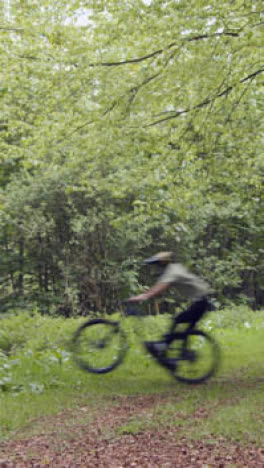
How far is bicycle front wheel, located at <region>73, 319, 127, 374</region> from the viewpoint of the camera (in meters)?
7.95

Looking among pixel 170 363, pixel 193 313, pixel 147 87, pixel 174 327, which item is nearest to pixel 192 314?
pixel 193 313

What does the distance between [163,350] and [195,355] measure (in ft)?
1.42

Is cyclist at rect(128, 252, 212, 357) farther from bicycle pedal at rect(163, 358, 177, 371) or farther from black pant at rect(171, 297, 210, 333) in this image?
bicycle pedal at rect(163, 358, 177, 371)

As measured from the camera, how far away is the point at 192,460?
4.93 m

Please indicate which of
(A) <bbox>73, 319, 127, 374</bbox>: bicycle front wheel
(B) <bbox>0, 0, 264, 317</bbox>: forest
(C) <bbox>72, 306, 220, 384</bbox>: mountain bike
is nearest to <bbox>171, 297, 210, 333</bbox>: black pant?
(C) <bbox>72, 306, 220, 384</bbox>: mountain bike

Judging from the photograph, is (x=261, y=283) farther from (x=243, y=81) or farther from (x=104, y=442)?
(x=104, y=442)

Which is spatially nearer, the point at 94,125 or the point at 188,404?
the point at 188,404

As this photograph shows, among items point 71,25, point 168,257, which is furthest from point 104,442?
point 71,25

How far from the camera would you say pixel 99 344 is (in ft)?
26.1

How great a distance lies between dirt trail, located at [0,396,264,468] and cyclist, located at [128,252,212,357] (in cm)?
121

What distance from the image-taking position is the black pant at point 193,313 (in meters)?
7.39

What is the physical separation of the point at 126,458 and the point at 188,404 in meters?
1.93

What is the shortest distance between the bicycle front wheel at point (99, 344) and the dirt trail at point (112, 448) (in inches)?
57.6

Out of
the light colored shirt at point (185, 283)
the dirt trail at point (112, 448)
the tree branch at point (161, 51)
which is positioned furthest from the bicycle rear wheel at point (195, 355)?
the tree branch at point (161, 51)
